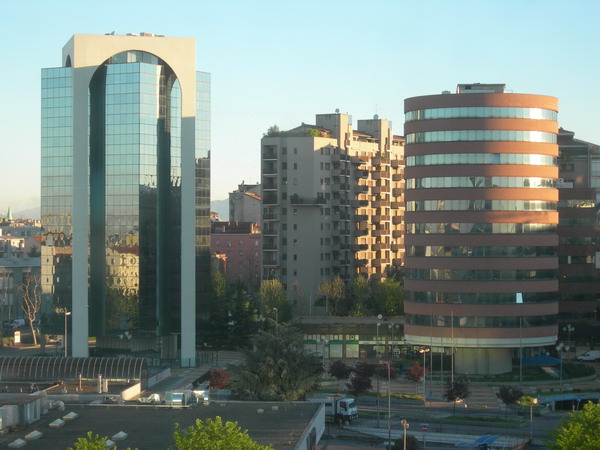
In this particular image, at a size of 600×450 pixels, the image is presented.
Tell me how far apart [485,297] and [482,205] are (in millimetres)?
7833

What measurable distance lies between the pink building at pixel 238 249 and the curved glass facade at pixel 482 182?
82.1 metres

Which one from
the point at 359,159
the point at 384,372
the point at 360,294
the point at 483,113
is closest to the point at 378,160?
the point at 359,159

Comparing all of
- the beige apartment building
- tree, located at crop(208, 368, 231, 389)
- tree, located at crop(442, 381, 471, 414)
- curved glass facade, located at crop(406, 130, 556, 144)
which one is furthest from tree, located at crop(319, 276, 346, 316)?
tree, located at crop(208, 368, 231, 389)

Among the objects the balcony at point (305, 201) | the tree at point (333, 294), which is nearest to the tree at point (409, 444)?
the tree at point (333, 294)

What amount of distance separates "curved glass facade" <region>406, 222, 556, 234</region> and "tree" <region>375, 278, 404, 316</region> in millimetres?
27647

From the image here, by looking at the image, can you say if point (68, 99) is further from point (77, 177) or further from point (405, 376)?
point (405, 376)

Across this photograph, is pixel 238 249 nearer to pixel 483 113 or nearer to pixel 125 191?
pixel 125 191

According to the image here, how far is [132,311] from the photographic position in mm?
97000

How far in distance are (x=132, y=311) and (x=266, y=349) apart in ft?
95.3

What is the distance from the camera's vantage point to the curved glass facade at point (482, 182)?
298 ft

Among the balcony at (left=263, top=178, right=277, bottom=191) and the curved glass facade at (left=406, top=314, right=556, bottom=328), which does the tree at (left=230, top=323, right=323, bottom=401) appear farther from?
the balcony at (left=263, top=178, right=277, bottom=191)

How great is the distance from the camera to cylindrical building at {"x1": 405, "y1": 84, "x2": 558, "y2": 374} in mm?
90938

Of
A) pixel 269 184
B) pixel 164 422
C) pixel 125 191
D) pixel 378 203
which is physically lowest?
pixel 164 422

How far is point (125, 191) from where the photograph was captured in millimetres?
96375
